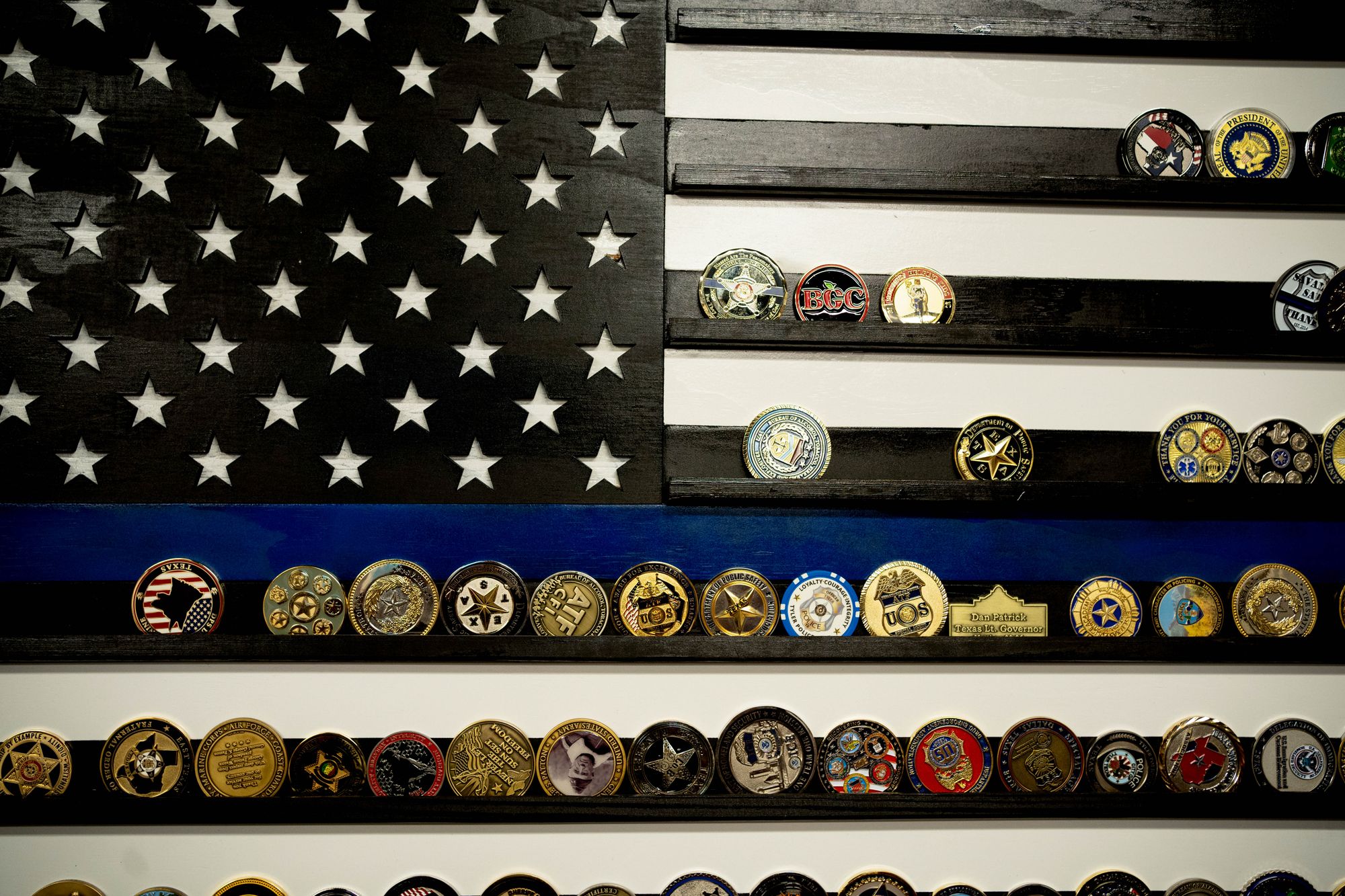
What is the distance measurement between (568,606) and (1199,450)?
1.67m

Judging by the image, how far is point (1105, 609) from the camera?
6.51 ft

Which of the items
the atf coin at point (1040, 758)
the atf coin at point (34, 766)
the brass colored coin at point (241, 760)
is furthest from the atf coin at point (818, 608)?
the atf coin at point (34, 766)

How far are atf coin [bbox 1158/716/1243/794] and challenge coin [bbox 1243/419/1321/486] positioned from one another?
664mm

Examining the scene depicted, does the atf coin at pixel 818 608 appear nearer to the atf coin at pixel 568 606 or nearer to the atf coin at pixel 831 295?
the atf coin at pixel 568 606

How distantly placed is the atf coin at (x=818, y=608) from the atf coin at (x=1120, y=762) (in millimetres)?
701

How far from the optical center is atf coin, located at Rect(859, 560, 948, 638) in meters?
1.96

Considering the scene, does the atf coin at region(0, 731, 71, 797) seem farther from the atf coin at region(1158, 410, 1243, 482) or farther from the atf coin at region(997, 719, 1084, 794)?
the atf coin at region(1158, 410, 1243, 482)

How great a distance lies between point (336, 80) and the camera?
201cm

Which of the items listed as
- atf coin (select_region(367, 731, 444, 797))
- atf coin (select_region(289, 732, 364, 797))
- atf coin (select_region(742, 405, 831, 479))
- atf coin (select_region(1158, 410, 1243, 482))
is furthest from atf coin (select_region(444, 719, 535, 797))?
atf coin (select_region(1158, 410, 1243, 482))

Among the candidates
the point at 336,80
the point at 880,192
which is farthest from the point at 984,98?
the point at 336,80

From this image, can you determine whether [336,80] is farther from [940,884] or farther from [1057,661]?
[940,884]

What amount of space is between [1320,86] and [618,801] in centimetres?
264

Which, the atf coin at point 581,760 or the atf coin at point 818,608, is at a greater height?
the atf coin at point 818,608

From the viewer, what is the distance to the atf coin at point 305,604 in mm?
1932
